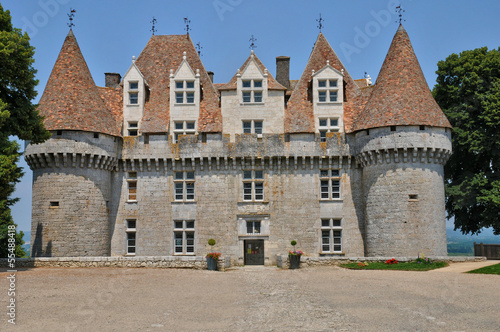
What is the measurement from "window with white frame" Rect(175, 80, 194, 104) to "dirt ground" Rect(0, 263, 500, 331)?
45.3ft

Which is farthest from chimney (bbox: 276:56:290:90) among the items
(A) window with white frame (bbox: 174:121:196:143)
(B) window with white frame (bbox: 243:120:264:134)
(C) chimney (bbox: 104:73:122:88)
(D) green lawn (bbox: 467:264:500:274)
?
(D) green lawn (bbox: 467:264:500:274)

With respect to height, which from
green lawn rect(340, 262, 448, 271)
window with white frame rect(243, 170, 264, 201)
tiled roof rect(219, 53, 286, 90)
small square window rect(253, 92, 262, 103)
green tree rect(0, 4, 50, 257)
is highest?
tiled roof rect(219, 53, 286, 90)

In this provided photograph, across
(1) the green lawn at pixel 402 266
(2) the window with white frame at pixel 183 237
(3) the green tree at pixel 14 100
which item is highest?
(3) the green tree at pixel 14 100

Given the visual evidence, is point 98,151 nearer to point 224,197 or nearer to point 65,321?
point 224,197

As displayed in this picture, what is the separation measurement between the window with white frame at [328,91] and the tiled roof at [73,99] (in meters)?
13.2

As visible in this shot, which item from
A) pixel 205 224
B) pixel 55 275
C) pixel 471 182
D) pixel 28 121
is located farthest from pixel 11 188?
pixel 471 182

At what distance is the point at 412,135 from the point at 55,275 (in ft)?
67.0

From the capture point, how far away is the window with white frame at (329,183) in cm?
3147

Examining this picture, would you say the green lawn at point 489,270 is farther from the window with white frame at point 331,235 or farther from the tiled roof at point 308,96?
the tiled roof at point 308,96

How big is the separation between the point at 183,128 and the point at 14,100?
434 inches

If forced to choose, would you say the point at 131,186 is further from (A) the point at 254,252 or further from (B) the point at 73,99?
(A) the point at 254,252

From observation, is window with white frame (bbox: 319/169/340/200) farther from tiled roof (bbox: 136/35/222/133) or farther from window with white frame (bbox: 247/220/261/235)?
tiled roof (bbox: 136/35/222/133)

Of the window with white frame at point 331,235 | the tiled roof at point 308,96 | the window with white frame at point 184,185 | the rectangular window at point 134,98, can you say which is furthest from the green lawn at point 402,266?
the rectangular window at point 134,98

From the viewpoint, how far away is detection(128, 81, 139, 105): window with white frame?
33.1 meters
